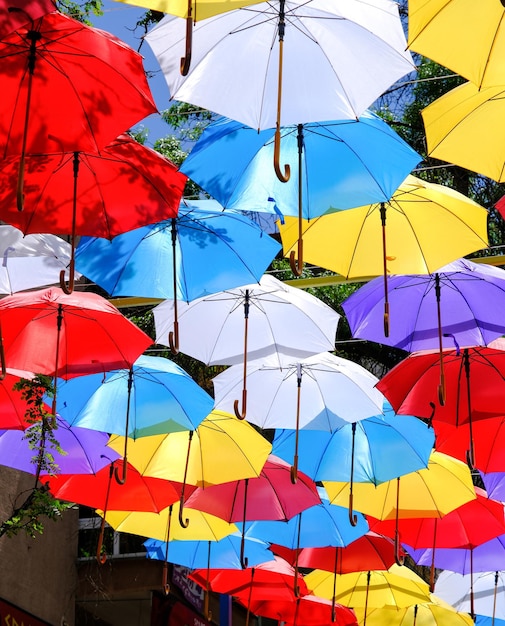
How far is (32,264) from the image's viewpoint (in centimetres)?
878

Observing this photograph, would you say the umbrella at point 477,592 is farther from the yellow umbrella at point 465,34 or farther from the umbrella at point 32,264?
the yellow umbrella at point 465,34

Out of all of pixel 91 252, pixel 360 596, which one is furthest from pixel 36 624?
pixel 91 252

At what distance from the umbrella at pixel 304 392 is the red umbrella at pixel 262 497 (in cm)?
62

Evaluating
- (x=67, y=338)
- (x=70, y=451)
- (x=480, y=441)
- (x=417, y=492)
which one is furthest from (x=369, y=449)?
(x=67, y=338)

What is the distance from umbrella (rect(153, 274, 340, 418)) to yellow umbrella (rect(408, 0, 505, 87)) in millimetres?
3706

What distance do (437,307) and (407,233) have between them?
0.78 m

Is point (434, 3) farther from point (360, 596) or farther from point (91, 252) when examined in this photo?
point (360, 596)

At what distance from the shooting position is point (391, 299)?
8.61 m

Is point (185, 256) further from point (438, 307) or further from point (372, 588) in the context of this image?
point (372, 588)

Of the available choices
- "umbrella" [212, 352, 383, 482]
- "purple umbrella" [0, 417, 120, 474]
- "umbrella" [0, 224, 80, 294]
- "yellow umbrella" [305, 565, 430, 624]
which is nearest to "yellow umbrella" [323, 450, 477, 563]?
"umbrella" [212, 352, 383, 482]

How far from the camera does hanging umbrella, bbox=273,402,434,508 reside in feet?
31.6

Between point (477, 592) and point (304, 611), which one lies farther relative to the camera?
point (477, 592)

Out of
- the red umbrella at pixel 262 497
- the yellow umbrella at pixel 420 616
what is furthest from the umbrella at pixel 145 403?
the yellow umbrella at pixel 420 616

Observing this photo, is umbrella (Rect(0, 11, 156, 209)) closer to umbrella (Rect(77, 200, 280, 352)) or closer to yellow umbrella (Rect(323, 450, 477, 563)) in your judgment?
umbrella (Rect(77, 200, 280, 352))
